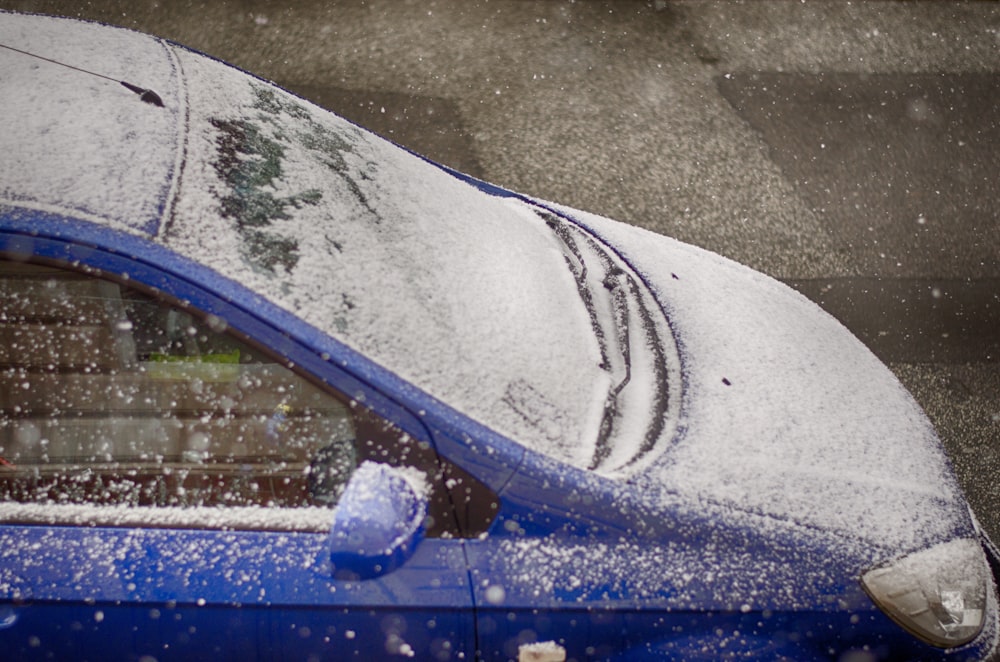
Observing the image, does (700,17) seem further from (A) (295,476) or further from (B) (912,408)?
(A) (295,476)

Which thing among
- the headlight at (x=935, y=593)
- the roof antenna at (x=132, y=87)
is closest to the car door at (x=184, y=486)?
the roof antenna at (x=132, y=87)

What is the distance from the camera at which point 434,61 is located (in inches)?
231

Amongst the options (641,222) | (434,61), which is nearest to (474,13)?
(434,61)

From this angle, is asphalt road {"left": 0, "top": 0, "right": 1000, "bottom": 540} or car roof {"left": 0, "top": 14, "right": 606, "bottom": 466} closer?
car roof {"left": 0, "top": 14, "right": 606, "bottom": 466}

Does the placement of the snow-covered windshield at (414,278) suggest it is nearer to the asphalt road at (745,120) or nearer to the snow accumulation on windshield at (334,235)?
the snow accumulation on windshield at (334,235)

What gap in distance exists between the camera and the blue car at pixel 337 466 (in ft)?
5.66

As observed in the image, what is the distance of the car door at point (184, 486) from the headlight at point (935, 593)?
1028mm

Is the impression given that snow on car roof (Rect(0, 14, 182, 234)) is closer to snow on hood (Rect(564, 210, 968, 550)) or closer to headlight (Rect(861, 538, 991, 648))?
snow on hood (Rect(564, 210, 968, 550))

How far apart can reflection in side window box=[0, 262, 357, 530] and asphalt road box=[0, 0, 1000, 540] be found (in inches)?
113

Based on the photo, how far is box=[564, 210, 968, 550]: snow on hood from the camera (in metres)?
1.94

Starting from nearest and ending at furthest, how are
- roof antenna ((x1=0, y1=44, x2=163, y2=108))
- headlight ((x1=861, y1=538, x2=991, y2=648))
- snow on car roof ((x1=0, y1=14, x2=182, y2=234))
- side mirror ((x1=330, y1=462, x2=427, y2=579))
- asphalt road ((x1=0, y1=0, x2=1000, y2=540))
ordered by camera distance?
side mirror ((x1=330, y1=462, x2=427, y2=579))
snow on car roof ((x1=0, y1=14, x2=182, y2=234))
headlight ((x1=861, y1=538, x2=991, y2=648))
roof antenna ((x1=0, y1=44, x2=163, y2=108))
asphalt road ((x1=0, y1=0, x2=1000, y2=540))

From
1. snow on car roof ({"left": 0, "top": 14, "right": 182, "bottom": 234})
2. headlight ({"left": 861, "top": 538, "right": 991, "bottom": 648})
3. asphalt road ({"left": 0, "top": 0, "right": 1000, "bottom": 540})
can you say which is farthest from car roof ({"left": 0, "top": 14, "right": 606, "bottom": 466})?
asphalt road ({"left": 0, "top": 0, "right": 1000, "bottom": 540})

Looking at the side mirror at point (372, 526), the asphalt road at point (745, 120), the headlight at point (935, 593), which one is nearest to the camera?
the side mirror at point (372, 526)

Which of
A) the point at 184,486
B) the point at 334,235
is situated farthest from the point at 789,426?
the point at 184,486
